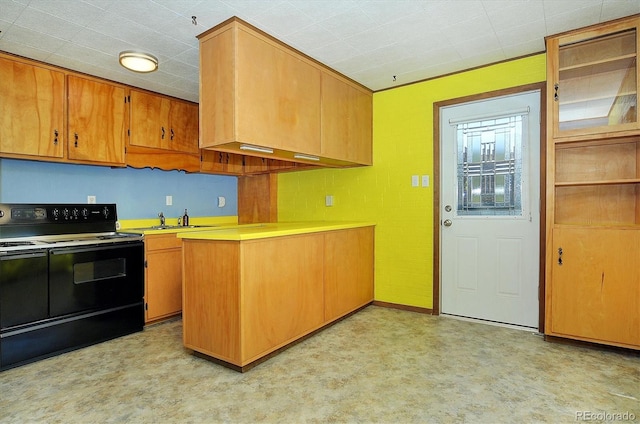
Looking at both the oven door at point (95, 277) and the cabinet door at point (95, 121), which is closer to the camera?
the oven door at point (95, 277)

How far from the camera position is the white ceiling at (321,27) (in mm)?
2289

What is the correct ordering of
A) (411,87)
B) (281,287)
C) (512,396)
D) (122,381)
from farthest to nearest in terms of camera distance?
(411,87)
(281,287)
(122,381)
(512,396)

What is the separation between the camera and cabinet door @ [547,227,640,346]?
8.41 ft

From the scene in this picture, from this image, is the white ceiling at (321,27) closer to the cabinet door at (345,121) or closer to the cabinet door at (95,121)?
the cabinet door at (95,121)

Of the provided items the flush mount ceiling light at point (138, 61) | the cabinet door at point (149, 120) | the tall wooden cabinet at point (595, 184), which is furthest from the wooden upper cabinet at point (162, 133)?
the tall wooden cabinet at point (595, 184)

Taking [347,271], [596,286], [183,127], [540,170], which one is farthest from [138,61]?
[596,286]

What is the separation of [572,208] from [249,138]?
104 inches

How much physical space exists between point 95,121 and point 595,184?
14.1 feet

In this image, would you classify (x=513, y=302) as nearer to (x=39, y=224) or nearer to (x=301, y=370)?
(x=301, y=370)

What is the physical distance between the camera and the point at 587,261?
8.86 feet

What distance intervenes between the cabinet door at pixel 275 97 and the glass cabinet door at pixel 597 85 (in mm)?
1946

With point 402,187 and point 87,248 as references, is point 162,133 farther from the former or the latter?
point 402,187

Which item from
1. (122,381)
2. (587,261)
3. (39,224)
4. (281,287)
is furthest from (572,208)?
(39,224)

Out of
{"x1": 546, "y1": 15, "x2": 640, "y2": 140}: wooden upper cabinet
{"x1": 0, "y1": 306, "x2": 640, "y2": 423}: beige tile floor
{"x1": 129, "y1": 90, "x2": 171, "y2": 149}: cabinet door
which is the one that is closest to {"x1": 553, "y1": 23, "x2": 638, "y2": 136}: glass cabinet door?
{"x1": 546, "y1": 15, "x2": 640, "y2": 140}: wooden upper cabinet
